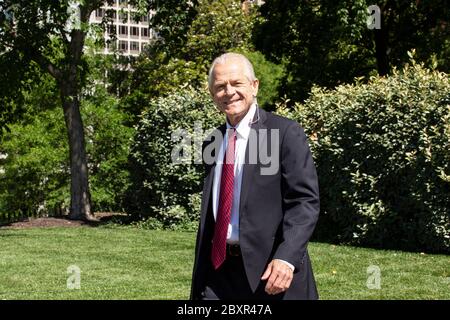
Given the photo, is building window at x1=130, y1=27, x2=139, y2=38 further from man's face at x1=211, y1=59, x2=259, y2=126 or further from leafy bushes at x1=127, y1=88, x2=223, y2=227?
man's face at x1=211, y1=59, x2=259, y2=126

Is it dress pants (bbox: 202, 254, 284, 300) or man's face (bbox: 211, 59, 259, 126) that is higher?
man's face (bbox: 211, 59, 259, 126)

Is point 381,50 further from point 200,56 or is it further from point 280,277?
point 280,277

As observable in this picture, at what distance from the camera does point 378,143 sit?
583 inches

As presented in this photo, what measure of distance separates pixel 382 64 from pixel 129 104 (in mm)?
20846

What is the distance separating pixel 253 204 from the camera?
4250 millimetres

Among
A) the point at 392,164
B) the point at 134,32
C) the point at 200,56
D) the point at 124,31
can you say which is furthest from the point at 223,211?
the point at 134,32

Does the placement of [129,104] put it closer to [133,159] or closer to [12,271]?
[133,159]

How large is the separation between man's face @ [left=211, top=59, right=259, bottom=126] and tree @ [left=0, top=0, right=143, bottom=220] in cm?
1556

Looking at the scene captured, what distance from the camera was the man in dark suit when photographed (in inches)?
163

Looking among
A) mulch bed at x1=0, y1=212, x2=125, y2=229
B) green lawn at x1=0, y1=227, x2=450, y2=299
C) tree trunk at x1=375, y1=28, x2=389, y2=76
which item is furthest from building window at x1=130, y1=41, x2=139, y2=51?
green lawn at x1=0, y1=227, x2=450, y2=299

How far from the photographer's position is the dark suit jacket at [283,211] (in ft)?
13.5

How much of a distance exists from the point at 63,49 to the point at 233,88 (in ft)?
65.7

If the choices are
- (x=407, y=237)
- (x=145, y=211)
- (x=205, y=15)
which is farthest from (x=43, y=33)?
(x=205, y=15)

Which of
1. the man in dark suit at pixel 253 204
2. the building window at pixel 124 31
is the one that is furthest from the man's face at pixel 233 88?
the building window at pixel 124 31
